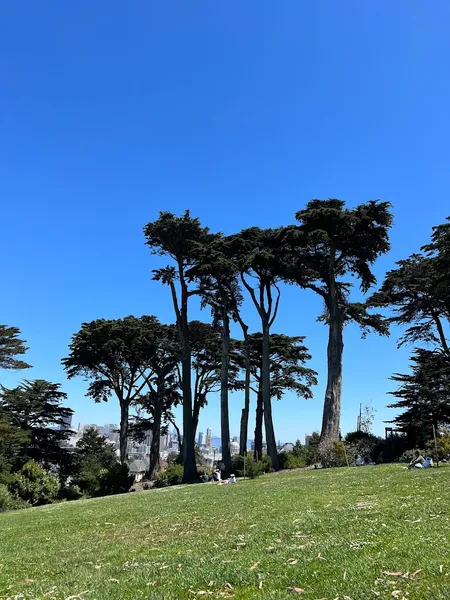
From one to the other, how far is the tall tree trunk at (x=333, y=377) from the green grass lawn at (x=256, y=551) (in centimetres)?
1439

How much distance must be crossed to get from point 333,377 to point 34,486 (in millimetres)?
19256

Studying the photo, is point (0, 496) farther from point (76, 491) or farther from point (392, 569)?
point (392, 569)

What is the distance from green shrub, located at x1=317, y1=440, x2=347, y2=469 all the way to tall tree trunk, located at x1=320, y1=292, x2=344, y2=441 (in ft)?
4.81

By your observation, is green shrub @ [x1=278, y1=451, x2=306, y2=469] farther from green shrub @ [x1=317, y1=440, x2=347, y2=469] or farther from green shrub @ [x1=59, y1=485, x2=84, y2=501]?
green shrub @ [x1=59, y1=485, x2=84, y2=501]

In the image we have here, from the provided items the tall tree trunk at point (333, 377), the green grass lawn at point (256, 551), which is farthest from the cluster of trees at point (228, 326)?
the green grass lawn at point (256, 551)

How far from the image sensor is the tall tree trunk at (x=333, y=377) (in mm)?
25766

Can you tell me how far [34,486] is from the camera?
28.3m

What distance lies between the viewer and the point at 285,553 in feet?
18.4

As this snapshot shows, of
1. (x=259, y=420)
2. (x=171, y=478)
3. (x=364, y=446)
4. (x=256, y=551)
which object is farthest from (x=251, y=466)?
(x=256, y=551)

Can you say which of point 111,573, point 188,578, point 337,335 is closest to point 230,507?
point 111,573

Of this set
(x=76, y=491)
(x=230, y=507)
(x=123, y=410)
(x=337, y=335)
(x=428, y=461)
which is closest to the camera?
(x=230, y=507)

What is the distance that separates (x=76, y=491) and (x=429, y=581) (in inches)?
1239

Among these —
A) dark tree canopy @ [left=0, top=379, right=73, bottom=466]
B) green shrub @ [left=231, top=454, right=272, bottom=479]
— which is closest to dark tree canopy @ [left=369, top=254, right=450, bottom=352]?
green shrub @ [left=231, top=454, right=272, bottom=479]

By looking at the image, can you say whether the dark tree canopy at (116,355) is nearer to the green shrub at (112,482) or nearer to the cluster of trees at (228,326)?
the cluster of trees at (228,326)
